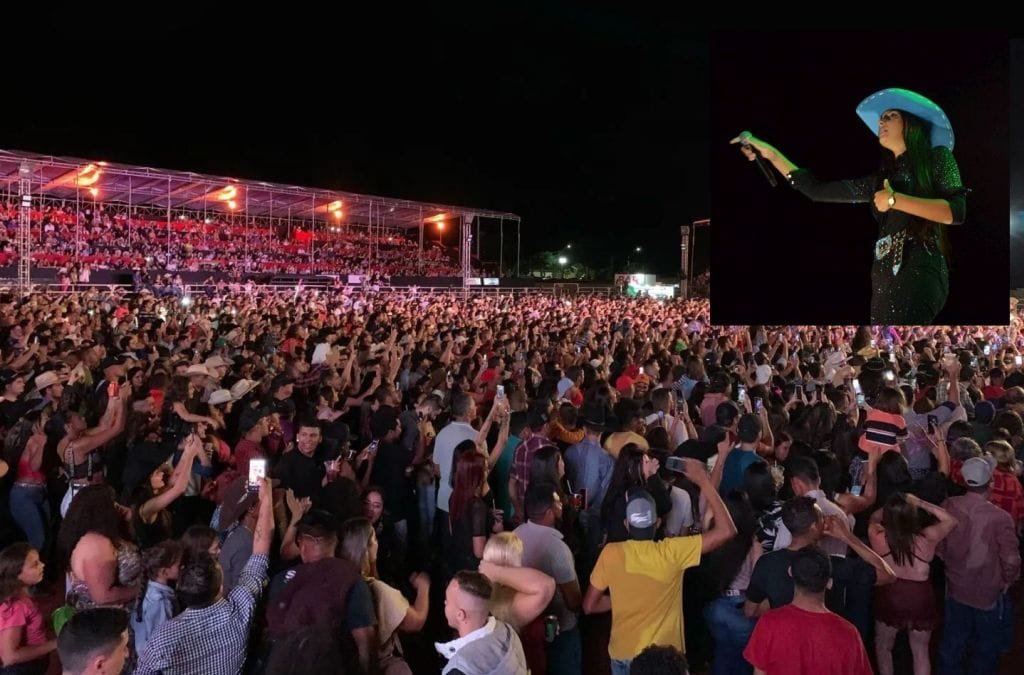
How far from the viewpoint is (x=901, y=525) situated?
370cm

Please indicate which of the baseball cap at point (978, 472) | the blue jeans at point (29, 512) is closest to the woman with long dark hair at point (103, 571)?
the blue jeans at point (29, 512)

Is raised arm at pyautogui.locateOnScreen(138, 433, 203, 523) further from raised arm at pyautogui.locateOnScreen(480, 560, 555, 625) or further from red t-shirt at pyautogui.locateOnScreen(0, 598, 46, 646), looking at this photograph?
raised arm at pyautogui.locateOnScreen(480, 560, 555, 625)

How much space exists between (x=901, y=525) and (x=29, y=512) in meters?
5.01

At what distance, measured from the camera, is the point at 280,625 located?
2.96 meters

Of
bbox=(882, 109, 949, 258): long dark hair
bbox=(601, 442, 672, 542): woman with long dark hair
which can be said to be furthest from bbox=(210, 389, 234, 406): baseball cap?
bbox=(882, 109, 949, 258): long dark hair

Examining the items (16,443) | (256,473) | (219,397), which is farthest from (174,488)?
(219,397)

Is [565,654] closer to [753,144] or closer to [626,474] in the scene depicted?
[626,474]

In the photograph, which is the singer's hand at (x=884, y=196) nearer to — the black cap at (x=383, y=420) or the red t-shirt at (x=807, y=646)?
the black cap at (x=383, y=420)

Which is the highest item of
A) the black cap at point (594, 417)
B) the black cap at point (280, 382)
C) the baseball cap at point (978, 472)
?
the black cap at point (280, 382)

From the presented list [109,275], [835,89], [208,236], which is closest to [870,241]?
[835,89]

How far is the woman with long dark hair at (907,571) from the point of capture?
12.1 feet

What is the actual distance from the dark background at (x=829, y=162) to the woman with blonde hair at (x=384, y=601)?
7.52 metres

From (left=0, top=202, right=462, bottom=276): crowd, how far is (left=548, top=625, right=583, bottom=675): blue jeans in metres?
20.6

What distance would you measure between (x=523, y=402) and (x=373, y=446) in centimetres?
135
